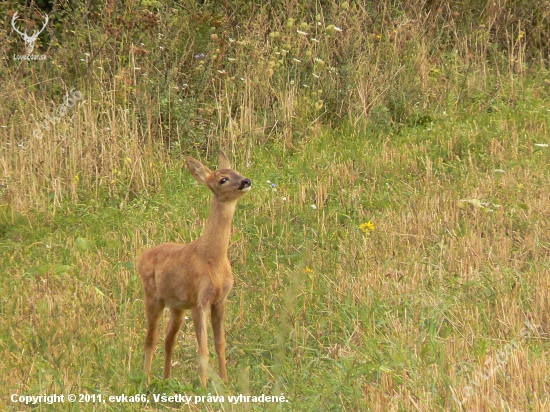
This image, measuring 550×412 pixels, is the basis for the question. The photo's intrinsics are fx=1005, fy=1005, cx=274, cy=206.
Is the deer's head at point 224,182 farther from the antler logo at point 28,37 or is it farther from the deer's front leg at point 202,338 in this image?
the antler logo at point 28,37

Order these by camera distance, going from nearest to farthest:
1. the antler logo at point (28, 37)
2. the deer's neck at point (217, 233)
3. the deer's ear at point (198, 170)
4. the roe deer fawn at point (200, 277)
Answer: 1. the roe deer fawn at point (200, 277)
2. the deer's neck at point (217, 233)
3. the deer's ear at point (198, 170)
4. the antler logo at point (28, 37)

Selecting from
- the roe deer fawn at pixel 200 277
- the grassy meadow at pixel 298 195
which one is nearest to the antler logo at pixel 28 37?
the grassy meadow at pixel 298 195

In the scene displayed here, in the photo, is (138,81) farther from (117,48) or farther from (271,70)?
(271,70)

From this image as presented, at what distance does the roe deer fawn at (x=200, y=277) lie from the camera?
19.8ft

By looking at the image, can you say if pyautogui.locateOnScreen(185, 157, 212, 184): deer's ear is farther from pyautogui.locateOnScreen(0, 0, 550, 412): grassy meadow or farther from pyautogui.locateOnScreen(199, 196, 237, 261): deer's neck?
pyautogui.locateOnScreen(0, 0, 550, 412): grassy meadow

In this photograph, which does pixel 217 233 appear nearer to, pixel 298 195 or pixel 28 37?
pixel 298 195

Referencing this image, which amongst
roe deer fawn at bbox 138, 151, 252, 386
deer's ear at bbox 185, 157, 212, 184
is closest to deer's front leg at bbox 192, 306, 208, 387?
roe deer fawn at bbox 138, 151, 252, 386

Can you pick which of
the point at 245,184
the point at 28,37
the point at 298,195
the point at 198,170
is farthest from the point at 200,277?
the point at 28,37

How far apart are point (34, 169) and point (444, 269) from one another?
464cm

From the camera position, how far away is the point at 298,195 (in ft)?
30.5

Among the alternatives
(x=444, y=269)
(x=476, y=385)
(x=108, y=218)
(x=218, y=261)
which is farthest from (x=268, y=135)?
(x=476, y=385)

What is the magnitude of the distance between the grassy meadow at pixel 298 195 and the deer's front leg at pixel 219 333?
0.21 meters

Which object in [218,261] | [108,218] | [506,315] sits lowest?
[108,218]

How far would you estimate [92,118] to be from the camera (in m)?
10.4
